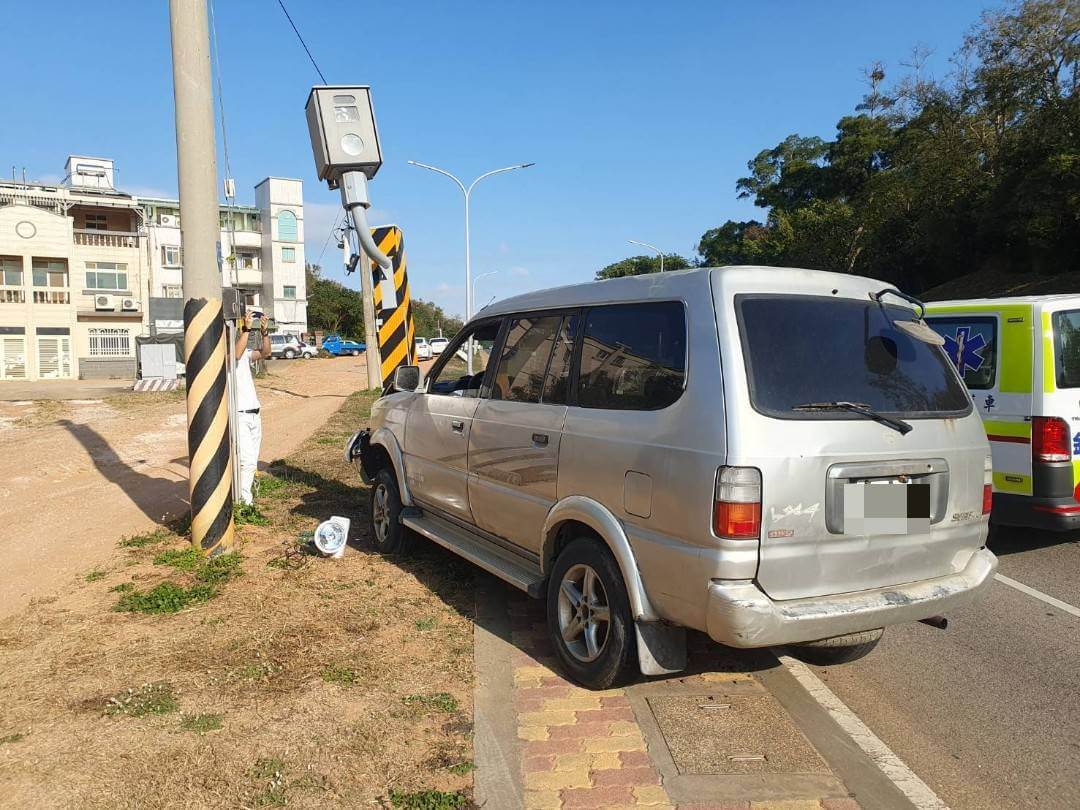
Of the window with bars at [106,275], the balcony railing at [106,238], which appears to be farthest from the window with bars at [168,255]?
the window with bars at [106,275]

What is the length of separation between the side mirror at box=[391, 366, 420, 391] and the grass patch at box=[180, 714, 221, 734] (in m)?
2.85

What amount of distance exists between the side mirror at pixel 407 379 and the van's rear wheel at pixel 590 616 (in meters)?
2.34

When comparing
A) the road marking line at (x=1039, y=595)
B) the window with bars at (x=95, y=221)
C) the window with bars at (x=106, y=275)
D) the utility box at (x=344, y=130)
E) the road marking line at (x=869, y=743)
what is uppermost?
the window with bars at (x=95, y=221)

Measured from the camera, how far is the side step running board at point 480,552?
4379mm

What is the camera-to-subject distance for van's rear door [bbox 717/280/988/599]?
3262 millimetres

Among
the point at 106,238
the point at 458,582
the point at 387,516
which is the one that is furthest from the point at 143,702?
the point at 106,238

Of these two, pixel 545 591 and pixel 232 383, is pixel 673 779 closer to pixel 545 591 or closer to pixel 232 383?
pixel 545 591

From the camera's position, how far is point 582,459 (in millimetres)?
3938

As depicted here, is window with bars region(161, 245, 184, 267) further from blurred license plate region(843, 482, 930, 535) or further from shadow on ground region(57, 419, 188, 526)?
blurred license plate region(843, 482, 930, 535)

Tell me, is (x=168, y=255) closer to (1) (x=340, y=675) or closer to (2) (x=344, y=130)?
(2) (x=344, y=130)

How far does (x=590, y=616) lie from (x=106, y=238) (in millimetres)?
51635

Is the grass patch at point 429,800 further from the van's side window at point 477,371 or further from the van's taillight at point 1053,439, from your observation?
the van's taillight at point 1053,439

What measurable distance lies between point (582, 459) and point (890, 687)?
1982 millimetres

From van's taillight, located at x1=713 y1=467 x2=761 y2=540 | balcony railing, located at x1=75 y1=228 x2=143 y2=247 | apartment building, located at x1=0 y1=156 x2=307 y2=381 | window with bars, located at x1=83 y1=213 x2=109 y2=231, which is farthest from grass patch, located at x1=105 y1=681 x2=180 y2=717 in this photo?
window with bars, located at x1=83 y1=213 x2=109 y2=231
